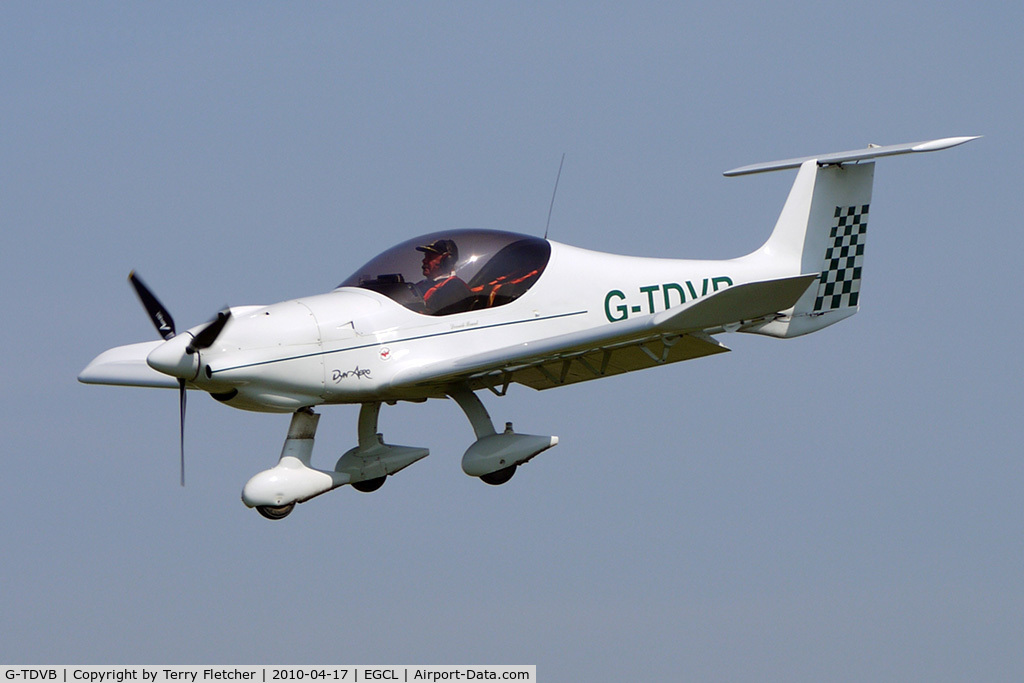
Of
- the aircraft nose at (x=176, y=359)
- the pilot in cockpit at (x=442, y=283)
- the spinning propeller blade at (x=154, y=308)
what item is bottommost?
the aircraft nose at (x=176, y=359)

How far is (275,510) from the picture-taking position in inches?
591

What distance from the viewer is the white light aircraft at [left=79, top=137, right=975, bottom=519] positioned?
14273mm

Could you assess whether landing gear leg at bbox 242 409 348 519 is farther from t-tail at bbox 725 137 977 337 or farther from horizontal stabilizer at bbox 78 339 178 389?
t-tail at bbox 725 137 977 337

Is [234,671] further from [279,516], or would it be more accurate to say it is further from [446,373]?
[446,373]

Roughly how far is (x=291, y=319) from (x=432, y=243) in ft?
5.43

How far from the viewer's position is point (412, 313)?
595 inches

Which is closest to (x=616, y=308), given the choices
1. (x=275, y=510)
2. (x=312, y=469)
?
(x=312, y=469)

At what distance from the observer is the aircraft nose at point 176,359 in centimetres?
1405

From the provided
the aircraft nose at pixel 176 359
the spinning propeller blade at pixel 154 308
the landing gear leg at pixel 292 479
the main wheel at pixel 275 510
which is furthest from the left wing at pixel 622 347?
the spinning propeller blade at pixel 154 308

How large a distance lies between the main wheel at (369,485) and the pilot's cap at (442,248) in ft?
7.67

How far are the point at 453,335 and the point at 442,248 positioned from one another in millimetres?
867

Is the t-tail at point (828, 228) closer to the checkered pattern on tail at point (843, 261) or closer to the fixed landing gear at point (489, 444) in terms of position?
the checkered pattern on tail at point (843, 261)

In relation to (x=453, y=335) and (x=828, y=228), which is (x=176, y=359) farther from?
(x=828, y=228)

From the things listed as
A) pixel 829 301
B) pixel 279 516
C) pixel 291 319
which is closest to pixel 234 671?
pixel 279 516
